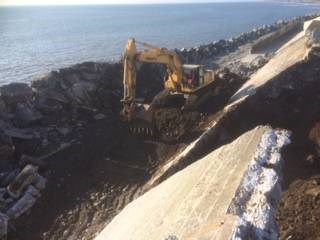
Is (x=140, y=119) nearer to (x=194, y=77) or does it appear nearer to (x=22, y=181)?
(x=194, y=77)

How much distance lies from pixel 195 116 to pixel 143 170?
3605 millimetres

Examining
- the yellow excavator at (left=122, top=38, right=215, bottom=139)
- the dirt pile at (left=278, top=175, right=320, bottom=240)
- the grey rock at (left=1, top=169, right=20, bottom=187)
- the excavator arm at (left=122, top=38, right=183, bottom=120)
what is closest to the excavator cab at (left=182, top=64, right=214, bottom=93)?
the yellow excavator at (left=122, top=38, right=215, bottom=139)

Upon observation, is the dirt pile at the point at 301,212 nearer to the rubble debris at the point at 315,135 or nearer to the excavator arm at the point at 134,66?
the rubble debris at the point at 315,135

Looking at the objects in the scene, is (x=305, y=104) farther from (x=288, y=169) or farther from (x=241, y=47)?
(x=241, y=47)

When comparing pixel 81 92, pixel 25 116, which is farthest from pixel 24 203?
pixel 81 92

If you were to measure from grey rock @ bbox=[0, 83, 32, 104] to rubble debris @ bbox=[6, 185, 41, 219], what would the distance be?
6.69 metres

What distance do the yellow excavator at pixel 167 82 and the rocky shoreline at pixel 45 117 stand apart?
1.32 m

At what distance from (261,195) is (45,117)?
14293 mm

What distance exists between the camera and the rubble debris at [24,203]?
13367 mm

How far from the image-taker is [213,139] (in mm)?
16172

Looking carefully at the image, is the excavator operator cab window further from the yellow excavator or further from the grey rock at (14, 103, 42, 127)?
the grey rock at (14, 103, 42, 127)

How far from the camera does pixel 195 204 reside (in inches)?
322

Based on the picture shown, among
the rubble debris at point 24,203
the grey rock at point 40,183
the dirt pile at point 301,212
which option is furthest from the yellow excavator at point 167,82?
the dirt pile at point 301,212

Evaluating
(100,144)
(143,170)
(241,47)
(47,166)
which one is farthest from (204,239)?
(241,47)
